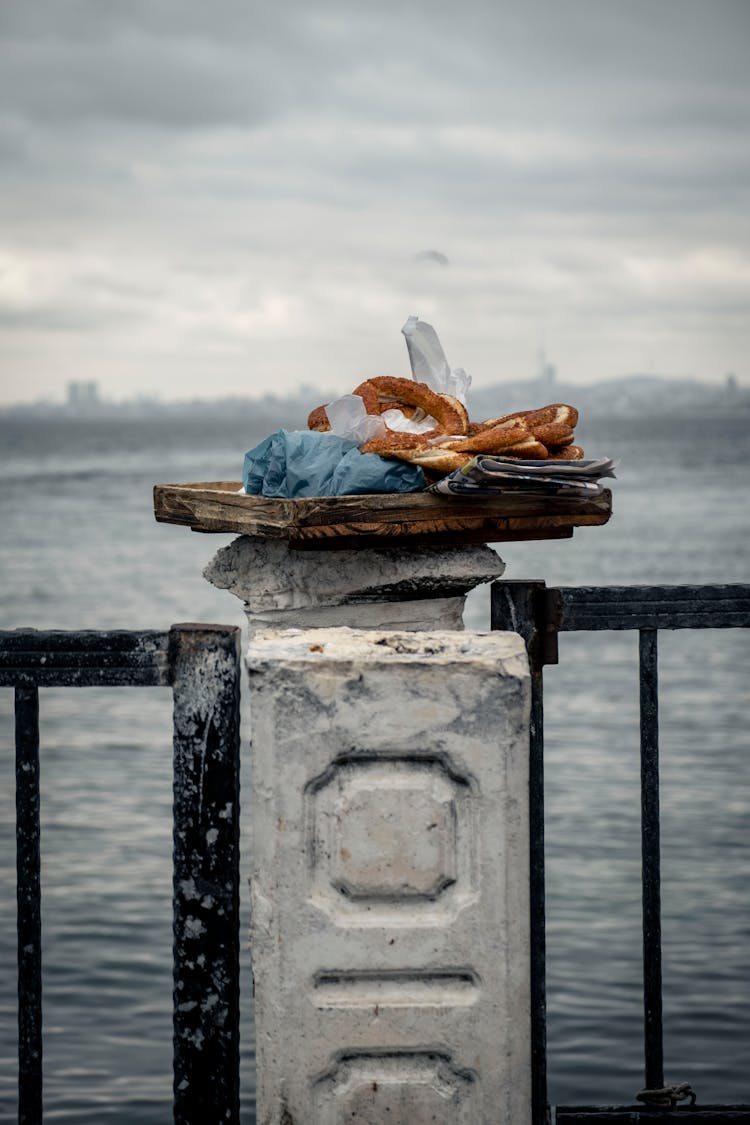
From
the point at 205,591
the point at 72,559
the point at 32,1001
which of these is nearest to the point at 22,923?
the point at 32,1001

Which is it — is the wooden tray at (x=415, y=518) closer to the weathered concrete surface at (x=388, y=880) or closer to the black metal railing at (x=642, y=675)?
the black metal railing at (x=642, y=675)

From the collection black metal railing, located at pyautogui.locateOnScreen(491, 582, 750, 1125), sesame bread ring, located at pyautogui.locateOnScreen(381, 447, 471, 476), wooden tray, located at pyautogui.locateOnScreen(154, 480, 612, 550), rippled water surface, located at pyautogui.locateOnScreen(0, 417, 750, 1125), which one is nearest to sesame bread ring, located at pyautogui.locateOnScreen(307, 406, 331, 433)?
sesame bread ring, located at pyautogui.locateOnScreen(381, 447, 471, 476)

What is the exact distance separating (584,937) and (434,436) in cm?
602

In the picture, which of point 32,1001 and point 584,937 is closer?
point 32,1001

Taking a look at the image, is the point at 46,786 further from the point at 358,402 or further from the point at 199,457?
the point at 199,457

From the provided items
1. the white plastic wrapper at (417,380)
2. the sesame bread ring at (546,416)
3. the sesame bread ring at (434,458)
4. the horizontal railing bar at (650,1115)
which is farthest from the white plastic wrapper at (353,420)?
the horizontal railing bar at (650,1115)

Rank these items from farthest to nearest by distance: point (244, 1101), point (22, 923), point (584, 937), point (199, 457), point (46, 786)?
point (199, 457) → point (46, 786) → point (584, 937) → point (244, 1101) → point (22, 923)

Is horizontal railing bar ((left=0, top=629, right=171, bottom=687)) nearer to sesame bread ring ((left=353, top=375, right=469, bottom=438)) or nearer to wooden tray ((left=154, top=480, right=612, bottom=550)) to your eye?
wooden tray ((left=154, top=480, right=612, bottom=550))

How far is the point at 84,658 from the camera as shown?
2.82 meters

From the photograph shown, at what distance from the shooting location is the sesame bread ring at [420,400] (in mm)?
4008

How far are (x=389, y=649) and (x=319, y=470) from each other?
139 cm

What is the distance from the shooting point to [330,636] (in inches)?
108

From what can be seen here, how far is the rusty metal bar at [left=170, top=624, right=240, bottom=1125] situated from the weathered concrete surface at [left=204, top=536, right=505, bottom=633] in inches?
46.2

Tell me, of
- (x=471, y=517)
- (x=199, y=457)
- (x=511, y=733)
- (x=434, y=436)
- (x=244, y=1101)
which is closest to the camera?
(x=511, y=733)
